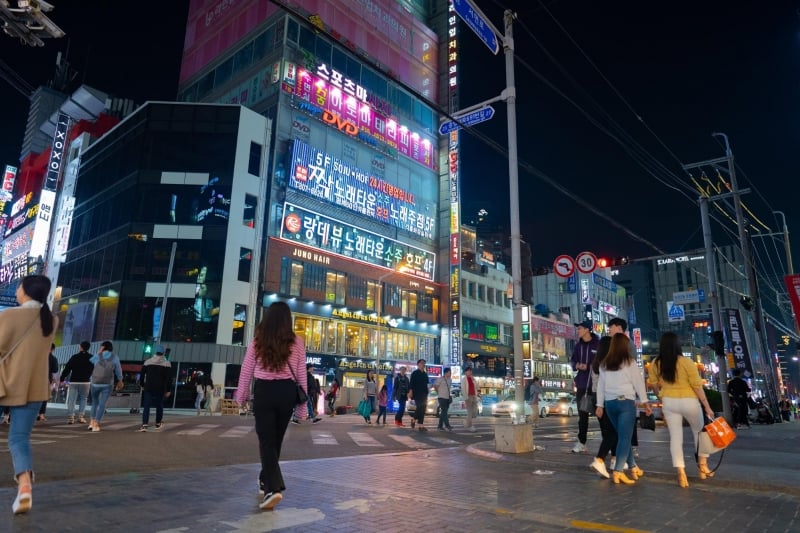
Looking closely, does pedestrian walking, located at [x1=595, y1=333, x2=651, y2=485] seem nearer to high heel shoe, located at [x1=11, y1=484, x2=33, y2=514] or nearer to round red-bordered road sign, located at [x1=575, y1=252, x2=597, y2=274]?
high heel shoe, located at [x1=11, y1=484, x2=33, y2=514]

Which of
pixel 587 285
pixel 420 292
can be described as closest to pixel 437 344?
pixel 420 292

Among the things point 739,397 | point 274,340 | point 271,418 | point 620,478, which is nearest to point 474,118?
point 620,478

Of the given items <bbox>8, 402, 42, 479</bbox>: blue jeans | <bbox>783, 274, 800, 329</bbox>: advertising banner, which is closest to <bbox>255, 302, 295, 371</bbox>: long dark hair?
<bbox>8, 402, 42, 479</bbox>: blue jeans

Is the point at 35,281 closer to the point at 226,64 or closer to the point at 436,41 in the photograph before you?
the point at 226,64

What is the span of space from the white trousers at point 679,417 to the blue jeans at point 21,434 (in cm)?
→ 666

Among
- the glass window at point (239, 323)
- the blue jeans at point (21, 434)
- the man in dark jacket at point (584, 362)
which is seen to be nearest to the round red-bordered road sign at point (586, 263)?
the man in dark jacket at point (584, 362)

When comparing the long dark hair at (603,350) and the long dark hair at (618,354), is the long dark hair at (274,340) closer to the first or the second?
the long dark hair at (618,354)

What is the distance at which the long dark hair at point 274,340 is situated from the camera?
4.86m

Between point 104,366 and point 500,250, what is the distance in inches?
3132

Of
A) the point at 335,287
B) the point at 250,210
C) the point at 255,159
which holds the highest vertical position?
the point at 255,159

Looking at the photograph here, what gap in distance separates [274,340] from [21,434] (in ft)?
7.17

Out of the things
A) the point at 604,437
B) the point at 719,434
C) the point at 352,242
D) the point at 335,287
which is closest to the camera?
the point at 719,434

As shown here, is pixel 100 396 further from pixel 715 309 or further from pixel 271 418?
pixel 715 309

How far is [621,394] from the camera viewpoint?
6.55 meters
